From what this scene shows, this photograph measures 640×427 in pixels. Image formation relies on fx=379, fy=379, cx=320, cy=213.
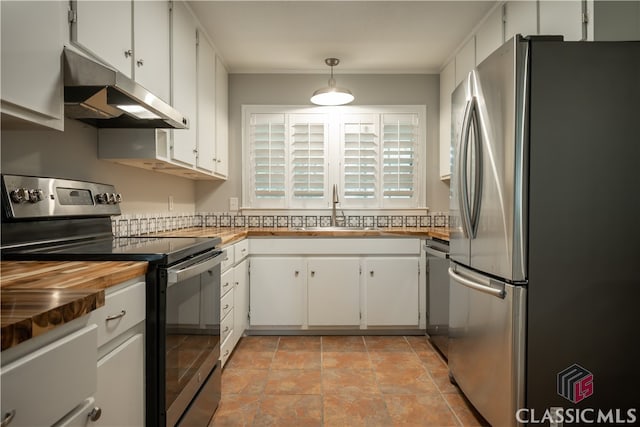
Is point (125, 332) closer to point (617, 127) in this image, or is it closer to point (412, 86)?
point (617, 127)

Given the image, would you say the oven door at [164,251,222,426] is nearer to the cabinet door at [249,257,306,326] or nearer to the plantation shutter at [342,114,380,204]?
the cabinet door at [249,257,306,326]

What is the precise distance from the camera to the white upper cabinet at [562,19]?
1.67 m

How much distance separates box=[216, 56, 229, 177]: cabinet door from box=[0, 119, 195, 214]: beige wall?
52 cm

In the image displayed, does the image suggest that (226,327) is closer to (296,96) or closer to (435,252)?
(435,252)

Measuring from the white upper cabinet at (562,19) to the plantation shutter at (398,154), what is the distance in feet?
5.53

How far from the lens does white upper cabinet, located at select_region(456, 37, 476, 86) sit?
279cm

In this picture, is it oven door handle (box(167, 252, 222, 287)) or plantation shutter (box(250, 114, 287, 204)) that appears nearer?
oven door handle (box(167, 252, 222, 287))

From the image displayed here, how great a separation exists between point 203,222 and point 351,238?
4.76 ft

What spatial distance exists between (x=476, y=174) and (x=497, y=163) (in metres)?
0.17

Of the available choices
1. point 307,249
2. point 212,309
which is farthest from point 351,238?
point 212,309

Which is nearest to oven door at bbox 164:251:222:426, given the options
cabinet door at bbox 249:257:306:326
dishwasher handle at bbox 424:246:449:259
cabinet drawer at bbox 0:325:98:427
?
cabinet drawer at bbox 0:325:98:427

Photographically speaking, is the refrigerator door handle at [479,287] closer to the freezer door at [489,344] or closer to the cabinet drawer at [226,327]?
the freezer door at [489,344]

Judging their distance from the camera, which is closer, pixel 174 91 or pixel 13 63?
pixel 13 63

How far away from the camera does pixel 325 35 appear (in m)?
2.81
